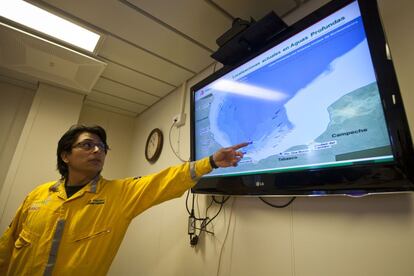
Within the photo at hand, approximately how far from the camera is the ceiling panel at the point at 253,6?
1271mm

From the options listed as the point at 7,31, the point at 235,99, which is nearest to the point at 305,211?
the point at 235,99

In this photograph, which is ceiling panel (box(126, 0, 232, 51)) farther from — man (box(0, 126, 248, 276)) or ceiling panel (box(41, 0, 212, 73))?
man (box(0, 126, 248, 276))

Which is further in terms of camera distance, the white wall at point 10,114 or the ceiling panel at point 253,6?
the white wall at point 10,114

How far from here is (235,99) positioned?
1.26m

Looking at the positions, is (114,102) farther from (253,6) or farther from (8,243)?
(253,6)

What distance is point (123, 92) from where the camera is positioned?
7.89 ft

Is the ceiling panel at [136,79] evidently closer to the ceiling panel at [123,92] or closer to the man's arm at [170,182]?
the ceiling panel at [123,92]

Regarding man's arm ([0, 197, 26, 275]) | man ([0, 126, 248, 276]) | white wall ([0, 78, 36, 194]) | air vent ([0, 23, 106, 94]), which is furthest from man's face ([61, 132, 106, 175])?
white wall ([0, 78, 36, 194])

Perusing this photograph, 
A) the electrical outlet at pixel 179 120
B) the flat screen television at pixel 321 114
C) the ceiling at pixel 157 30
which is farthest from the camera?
the electrical outlet at pixel 179 120

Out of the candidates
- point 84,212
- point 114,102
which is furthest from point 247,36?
point 114,102

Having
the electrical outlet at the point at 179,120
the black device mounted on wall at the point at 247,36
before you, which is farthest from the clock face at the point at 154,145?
the black device mounted on wall at the point at 247,36

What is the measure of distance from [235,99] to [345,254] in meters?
0.87

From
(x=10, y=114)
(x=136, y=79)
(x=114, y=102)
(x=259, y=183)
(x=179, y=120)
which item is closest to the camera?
(x=259, y=183)

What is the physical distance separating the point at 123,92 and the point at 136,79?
37 cm
